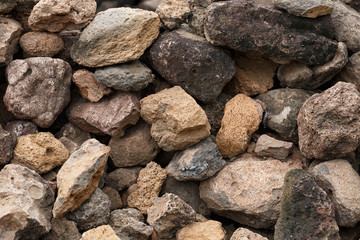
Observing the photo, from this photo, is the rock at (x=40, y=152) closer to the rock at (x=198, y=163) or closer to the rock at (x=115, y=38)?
the rock at (x=115, y=38)

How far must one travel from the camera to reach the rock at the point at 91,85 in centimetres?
413

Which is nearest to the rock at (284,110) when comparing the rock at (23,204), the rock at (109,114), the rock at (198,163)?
the rock at (198,163)

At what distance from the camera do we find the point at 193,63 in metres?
4.04

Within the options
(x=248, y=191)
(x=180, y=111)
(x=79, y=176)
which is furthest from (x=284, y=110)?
(x=79, y=176)

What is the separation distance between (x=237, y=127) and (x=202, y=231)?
85cm

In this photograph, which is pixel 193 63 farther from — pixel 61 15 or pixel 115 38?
pixel 61 15

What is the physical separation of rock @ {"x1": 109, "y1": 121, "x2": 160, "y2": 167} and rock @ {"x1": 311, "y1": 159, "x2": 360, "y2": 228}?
1247 mm

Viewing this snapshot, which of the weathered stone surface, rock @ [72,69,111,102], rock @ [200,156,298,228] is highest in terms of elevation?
the weathered stone surface

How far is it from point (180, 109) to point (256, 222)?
38.2 inches

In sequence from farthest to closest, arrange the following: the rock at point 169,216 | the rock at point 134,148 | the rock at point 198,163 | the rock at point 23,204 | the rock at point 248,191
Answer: the rock at point 134,148, the rock at point 198,163, the rock at point 248,191, the rock at point 169,216, the rock at point 23,204

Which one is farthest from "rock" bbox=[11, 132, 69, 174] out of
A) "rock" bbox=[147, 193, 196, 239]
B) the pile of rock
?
"rock" bbox=[147, 193, 196, 239]

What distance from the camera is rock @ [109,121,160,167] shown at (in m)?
4.21

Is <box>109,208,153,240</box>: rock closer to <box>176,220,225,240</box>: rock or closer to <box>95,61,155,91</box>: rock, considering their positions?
<box>176,220,225,240</box>: rock

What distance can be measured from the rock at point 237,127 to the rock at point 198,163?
12 centimetres
